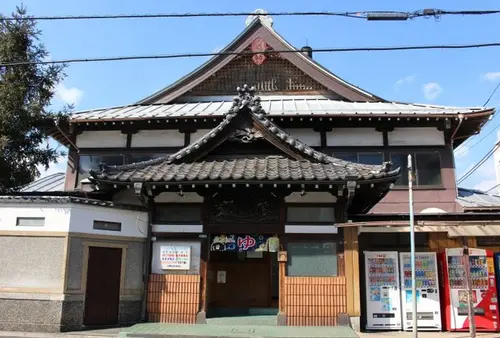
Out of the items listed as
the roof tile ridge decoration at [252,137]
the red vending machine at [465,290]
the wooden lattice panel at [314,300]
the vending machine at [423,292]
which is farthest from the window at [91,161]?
the red vending machine at [465,290]

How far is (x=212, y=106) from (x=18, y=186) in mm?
7777

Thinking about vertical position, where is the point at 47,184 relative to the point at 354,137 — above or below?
below

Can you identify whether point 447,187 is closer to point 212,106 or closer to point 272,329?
point 272,329

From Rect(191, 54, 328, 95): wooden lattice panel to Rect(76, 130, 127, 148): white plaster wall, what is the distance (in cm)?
386

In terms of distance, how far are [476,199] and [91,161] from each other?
47.3 feet

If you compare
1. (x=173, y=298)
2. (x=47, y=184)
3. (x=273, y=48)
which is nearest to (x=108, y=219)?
(x=173, y=298)

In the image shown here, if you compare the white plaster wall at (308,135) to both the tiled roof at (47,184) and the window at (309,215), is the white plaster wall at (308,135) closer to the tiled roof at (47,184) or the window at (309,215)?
the window at (309,215)

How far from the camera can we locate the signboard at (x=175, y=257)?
11.7 m

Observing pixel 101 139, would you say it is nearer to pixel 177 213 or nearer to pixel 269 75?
pixel 177 213

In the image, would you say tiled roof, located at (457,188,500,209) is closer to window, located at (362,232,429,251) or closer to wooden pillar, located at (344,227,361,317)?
window, located at (362,232,429,251)

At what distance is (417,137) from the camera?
14984 millimetres

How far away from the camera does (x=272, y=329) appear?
34.8ft

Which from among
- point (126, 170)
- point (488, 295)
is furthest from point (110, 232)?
point (488, 295)

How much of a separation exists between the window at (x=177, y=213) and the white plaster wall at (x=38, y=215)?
99.1 inches
